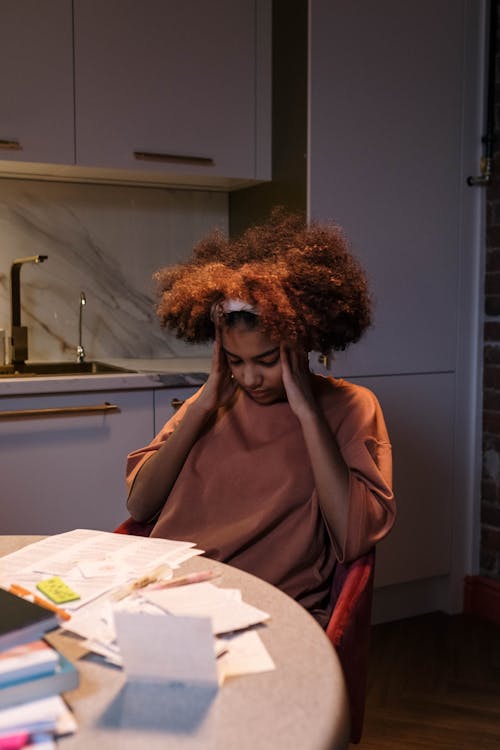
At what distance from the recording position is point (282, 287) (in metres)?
1.48

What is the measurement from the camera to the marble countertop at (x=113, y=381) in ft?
8.00

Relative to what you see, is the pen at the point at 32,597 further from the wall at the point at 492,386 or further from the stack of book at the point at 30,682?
the wall at the point at 492,386

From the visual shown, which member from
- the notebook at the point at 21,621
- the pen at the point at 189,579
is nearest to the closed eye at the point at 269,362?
the pen at the point at 189,579

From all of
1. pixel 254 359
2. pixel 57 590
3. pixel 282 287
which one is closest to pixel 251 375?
pixel 254 359

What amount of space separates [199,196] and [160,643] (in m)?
2.72

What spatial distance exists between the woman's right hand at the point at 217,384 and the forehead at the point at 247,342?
0.21ft

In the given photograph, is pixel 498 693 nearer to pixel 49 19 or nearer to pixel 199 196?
pixel 199 196

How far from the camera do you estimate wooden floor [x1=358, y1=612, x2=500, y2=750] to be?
2268 millimetres

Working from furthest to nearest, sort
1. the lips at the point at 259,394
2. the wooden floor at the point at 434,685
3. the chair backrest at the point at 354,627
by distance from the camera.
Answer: the wooden floor at the point at 434,685
the lips at the point at 259,394
the chair backrest at the point at 354,627

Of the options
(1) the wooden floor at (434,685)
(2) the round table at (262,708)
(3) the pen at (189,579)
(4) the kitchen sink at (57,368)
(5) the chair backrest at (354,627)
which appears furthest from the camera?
(4) the kitchen sink at (57,368)

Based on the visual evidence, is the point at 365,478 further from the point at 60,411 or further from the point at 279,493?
the point at 60,411

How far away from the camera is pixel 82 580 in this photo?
1132 millimetres

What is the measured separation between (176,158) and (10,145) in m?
0.55

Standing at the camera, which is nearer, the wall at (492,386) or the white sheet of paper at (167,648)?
the white sheet of paper at (167,648)
